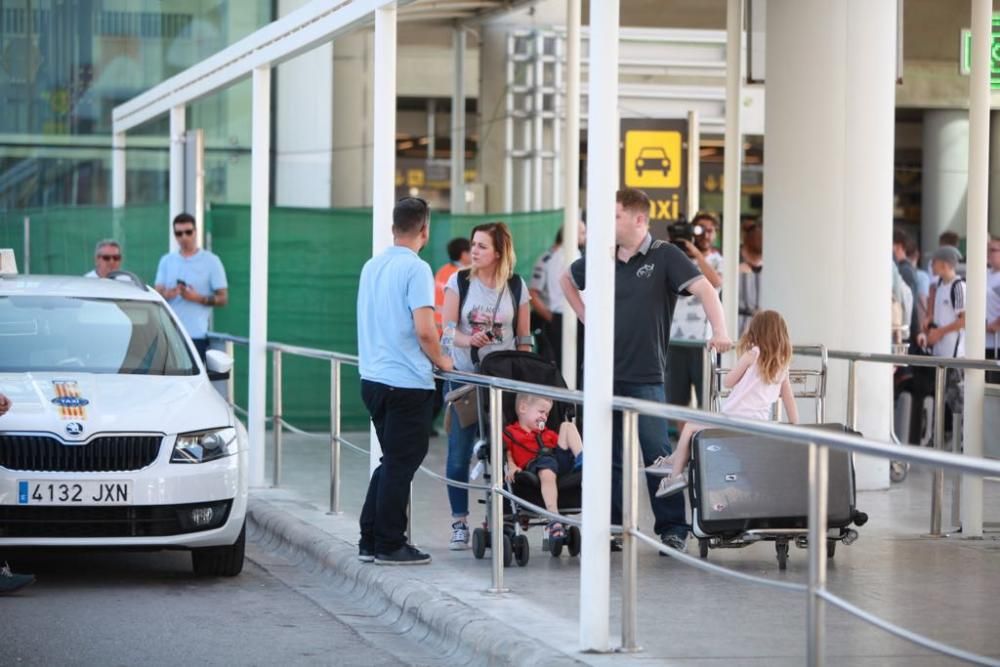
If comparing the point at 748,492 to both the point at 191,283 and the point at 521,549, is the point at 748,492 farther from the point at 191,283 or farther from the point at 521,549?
the point at 191,283

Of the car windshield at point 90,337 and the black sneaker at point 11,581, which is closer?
the black sneaker at point 11,581

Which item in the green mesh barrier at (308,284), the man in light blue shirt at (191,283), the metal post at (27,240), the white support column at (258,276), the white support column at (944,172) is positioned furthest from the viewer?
the white support column at (944,172)

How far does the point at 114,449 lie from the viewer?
30.1 ft

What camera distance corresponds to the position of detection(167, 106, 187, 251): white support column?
1670 cm

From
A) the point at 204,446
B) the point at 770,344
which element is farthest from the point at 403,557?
the point at 770,344

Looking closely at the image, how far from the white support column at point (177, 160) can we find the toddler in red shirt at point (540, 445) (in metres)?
7.44

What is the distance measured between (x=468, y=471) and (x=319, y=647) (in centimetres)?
204

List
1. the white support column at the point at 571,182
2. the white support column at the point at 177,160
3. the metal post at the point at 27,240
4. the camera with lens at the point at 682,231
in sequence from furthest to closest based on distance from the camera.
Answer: the metal post at the point at 27,240, the white support column at the point at 177,160, the camera with lens at the point at 682,231, the white support column at the point at 571,182

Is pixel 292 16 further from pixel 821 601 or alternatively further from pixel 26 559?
pixel 821 601

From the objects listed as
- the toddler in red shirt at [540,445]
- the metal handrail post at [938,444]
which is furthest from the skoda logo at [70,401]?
the metal handrail post at [938,444]

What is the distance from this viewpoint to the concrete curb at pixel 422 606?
7.11 meters

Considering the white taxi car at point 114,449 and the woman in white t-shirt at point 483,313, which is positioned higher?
the woman in white t-shirt at point 483,313

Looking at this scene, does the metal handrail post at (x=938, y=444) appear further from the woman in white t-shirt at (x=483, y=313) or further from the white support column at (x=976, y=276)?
the woman in white t-shirt at (x=483, y=313)

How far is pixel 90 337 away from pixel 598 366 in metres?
4.56
